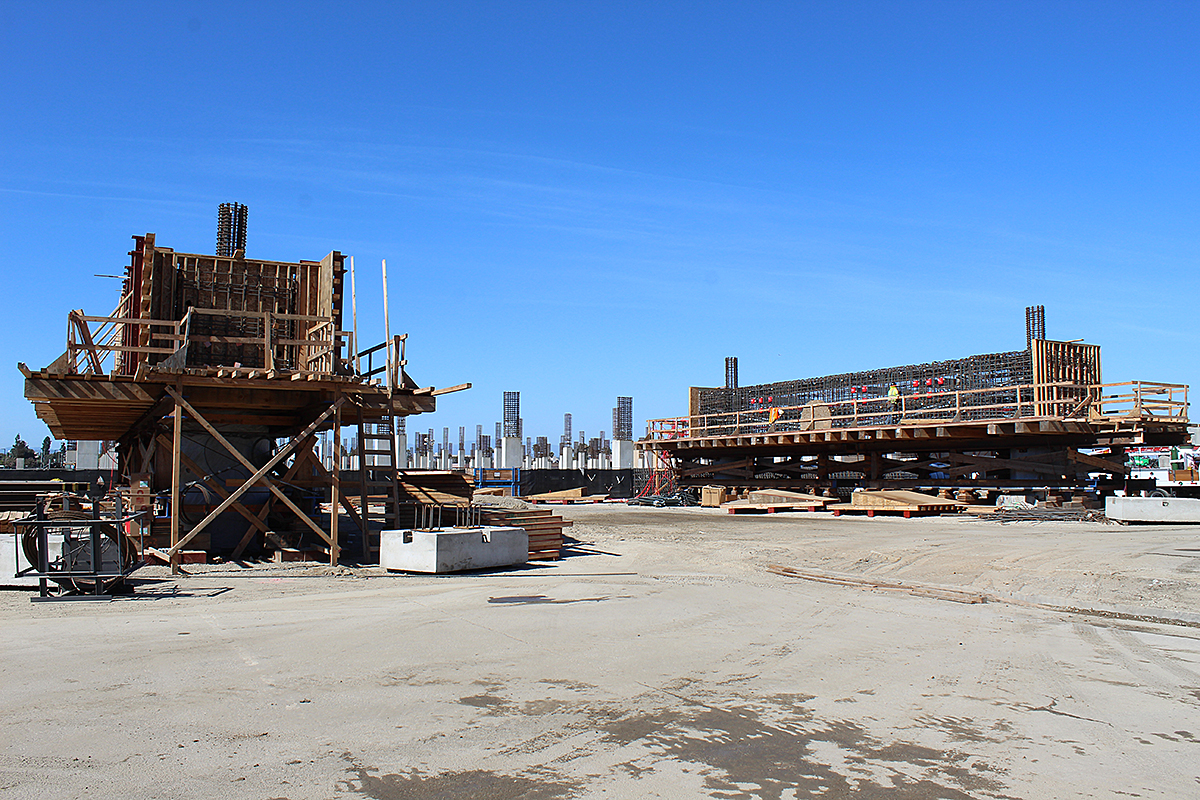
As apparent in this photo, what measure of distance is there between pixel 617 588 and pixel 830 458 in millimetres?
25731

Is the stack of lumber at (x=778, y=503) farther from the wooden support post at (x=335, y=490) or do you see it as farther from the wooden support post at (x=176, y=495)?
the wooden support post at (x=176, y=495)

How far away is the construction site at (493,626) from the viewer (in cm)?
521

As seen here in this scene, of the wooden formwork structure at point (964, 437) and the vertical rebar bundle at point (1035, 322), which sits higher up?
the vertical rebar bundle at point (1035, 322)

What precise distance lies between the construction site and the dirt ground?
0.04 meters

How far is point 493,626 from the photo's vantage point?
9406mm

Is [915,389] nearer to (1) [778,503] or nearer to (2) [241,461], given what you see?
(1) [778,503]

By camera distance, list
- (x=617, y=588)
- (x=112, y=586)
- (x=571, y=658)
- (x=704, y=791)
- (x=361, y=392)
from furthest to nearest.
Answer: (x=361, y=392)
(x=617, y=588)
(x=112, y=586)
(x=571, y=658)
(x=704, y=791)

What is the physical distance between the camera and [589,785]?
15.9 ft

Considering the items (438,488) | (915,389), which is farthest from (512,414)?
(438,488)

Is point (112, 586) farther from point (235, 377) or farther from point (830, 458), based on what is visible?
point (830, 458)

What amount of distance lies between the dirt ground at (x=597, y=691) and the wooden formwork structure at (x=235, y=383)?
10.4ft

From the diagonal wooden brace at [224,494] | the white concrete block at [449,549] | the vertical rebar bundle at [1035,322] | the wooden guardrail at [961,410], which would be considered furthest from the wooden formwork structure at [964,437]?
the diagonal wooden brace at [224,494]

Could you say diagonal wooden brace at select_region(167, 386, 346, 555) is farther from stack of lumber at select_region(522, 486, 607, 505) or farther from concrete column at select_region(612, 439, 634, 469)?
concrete column at select_region(612, 439, 634, 469)

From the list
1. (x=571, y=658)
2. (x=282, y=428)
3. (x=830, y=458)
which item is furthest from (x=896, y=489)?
(x=571, y=658)
